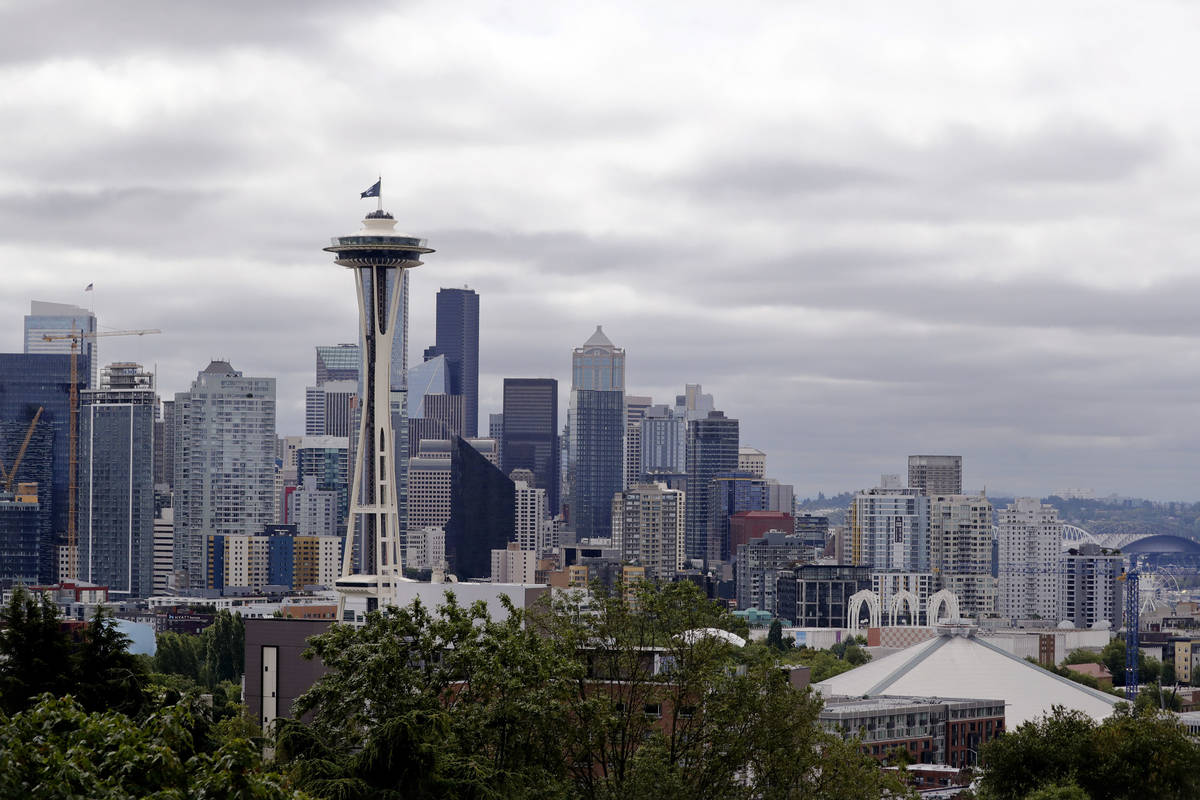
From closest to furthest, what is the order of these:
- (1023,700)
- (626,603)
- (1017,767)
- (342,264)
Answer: (626,603) < (1017,767) < (1023,700) < (342,264)

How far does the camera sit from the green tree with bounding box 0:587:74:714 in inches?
1650

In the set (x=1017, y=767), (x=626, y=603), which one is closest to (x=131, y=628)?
(x=1017, y=767)

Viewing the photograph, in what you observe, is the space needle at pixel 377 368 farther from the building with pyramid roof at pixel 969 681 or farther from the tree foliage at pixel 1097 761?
the tree foliage at pixel 1097 761

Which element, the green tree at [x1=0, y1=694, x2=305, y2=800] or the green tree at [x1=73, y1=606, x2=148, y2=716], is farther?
the green tree at [x1=73, y1=606, x2=148, y2=716]

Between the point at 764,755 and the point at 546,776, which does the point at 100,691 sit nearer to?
the point at 546,776

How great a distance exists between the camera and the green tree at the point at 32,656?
41.9 metres

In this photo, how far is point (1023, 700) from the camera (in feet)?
473

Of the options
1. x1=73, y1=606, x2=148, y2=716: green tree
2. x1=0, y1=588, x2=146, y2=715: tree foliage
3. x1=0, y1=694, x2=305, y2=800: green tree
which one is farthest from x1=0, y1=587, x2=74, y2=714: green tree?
x1=0, y1=694, x2=305, y2=800: green tree

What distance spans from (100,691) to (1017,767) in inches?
1449

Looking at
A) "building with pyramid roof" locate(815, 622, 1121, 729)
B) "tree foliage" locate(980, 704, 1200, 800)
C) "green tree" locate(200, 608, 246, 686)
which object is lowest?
"building with pyramid roof" locate(815, 622, 1121, 729)

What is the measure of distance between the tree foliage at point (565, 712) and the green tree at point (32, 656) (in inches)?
225

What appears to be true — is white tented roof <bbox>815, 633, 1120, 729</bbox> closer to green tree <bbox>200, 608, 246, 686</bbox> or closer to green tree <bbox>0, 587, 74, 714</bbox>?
green tree <bbox>200, 608, 246, 686</bbox>

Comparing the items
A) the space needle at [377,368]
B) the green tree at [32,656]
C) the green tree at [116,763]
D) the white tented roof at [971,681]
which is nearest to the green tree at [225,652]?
the space needle at [377,368]

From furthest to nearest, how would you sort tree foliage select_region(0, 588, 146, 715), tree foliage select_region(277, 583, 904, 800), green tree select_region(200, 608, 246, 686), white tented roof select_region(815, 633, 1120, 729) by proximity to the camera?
green tree select_region(200, 608, 246, 686) < white tented roof select_region(815, 633, 1120, 729) < tree foliage select_region(0, 588, 146, 715) < tree foliage select_region(277, 583, 904, 800)
